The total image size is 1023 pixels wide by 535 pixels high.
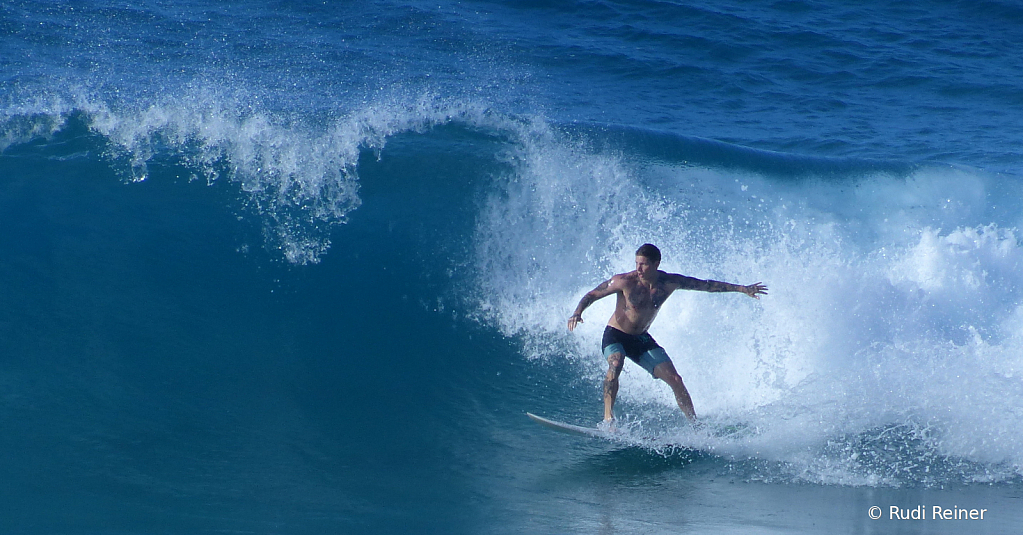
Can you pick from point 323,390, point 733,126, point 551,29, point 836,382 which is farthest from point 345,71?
point 836,382

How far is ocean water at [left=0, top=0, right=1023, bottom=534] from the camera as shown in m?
4.99

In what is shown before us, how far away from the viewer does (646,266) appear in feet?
18.5

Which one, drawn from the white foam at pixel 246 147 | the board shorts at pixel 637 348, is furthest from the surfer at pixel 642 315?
the white foam at pixel 246 147

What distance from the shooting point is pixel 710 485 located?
5.12 metres

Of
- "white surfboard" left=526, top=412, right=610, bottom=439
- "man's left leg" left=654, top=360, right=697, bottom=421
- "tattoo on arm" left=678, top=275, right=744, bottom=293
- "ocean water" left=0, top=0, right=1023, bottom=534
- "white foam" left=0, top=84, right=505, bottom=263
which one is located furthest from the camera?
"white foam" left=0, top=84, right=505, bottom=263

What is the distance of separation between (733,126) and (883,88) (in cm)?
333

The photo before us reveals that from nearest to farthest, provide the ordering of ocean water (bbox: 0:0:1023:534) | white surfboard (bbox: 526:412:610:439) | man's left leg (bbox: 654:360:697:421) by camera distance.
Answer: ocean water (bbox: 0:0:1023:534) → white surfboard (bbox: 526:412:610:439) → man's left leg (bbox: 654:360:697:421)

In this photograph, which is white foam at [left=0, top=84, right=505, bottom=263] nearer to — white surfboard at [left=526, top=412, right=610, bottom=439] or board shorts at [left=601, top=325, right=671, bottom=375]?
white surfboard at [left=526, top=412, right=610, bottom=439]

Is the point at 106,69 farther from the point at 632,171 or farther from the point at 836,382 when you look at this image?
the point at 836,382

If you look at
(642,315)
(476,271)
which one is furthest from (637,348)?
(476,271)

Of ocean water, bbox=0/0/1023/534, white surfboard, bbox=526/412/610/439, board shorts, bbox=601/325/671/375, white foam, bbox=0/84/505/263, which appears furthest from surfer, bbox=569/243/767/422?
white foam, bbox=0/84/505/263

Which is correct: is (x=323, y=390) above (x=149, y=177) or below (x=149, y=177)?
below

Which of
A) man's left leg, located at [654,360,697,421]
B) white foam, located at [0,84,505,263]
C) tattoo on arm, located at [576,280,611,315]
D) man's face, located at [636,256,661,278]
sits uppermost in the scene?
white foam, located at [0,84,505,263]

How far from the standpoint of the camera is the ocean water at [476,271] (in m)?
4.99
